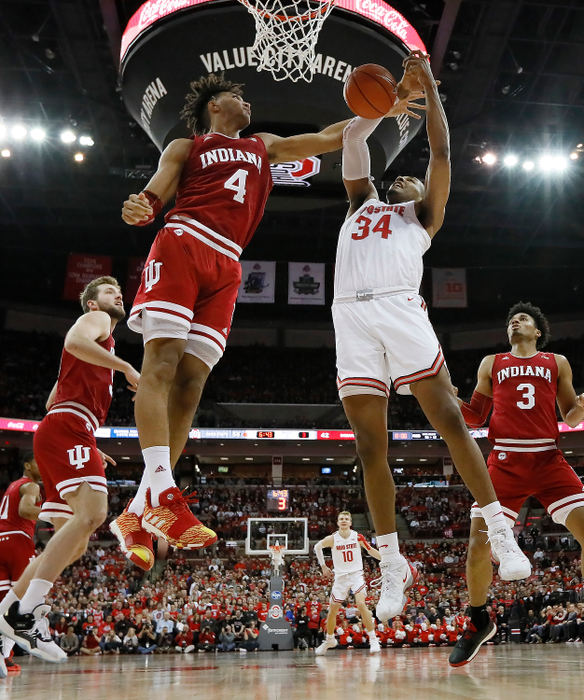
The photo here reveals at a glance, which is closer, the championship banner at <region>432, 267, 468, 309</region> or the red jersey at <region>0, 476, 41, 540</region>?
the red jersey at <region>0, 476, 41, 540</region>

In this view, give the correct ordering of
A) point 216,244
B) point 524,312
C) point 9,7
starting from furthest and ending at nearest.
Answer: point 9,7 < point 524,312 < point 216,244

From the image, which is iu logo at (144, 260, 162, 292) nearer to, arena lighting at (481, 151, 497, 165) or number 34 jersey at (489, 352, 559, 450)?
number 34 jersey at (489, 352, 559, 450)

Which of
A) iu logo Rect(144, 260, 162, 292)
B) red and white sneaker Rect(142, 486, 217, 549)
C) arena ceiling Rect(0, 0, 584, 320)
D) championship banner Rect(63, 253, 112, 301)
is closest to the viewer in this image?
red and white sneaker Rect(142, 486, 217, 549)

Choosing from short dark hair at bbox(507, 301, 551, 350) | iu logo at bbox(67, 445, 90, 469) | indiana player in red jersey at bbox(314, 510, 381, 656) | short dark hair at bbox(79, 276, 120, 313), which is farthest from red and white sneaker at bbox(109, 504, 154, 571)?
indiana player in red jersey at bbox(314, 510, 381, 656)

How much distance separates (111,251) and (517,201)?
57.9 ft

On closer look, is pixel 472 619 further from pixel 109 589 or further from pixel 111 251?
pixel 111 251

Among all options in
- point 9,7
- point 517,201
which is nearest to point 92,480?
point 9,7

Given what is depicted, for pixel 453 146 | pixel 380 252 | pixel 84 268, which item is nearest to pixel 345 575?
pixel 380 252

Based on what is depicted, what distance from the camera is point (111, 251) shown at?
104ft

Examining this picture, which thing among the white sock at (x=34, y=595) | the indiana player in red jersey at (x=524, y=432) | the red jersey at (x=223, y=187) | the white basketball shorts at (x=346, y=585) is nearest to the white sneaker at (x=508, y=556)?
the indiana player in red jersey at (x=524, y=432)

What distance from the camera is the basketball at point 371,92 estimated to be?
161 inches

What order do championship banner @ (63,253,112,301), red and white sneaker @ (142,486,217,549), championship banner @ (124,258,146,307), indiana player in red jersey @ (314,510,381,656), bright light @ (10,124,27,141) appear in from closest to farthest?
red and white sneaker @ (142,486,217,549) → indiana player in red jersey @ (314,510,381,656) → bright light @ (10,124,27,141) → championship banner @ (63,253,112,301) → championship banner @ (124,258,146,307)

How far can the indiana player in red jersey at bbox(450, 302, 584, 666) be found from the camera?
4902 millimetres

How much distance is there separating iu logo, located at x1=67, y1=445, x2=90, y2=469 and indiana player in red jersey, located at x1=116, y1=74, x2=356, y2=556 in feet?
3.99
